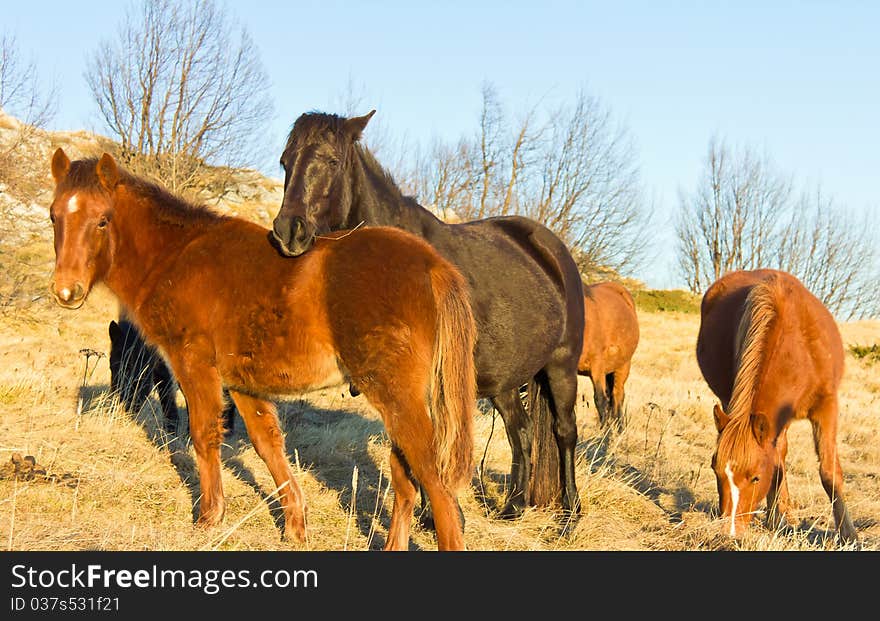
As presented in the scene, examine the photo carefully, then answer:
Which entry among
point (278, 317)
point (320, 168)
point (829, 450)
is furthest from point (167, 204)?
Answer: point (829, 450)

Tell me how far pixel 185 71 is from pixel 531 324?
1625 cm

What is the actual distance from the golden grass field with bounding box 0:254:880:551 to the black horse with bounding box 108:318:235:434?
5.8 inches

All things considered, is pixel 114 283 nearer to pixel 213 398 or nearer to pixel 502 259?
pixel 213 398

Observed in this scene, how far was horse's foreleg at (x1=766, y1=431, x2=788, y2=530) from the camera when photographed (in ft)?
16.9

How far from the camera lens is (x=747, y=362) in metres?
5.12

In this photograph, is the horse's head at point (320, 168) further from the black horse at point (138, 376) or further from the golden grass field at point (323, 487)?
the black horse at point (138, 376)

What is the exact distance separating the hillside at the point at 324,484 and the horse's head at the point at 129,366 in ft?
0.67

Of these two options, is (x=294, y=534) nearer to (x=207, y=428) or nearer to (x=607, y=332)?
(x=207, y=428)

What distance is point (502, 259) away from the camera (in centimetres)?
505

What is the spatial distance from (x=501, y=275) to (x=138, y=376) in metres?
4.08

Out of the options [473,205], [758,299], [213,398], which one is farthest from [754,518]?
[473,205]

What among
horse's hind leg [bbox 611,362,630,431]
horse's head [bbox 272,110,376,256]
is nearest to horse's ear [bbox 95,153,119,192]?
horse's head [bbox 272,110,376,256]

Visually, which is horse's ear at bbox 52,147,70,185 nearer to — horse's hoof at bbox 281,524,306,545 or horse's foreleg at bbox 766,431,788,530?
horse's hoof at bbox 281,524,306,545

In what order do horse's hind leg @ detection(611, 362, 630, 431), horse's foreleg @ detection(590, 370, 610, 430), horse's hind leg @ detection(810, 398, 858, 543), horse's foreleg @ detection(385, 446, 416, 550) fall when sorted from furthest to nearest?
1. horse's hind leg @ detection(611, 362, 630, 431)
2. horse's foreleg @ detection(590, 370, 610, 430)
3. horse's hind leg @ detection(810, 398, 858, 543)
4. horse's foreleg @ detection(385, 446, 416, 550)
